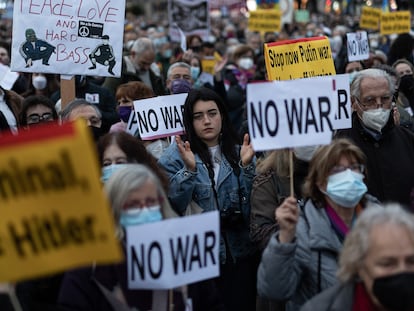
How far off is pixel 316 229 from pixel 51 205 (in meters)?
1.48

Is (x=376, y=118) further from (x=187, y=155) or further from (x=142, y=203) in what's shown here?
(x=142, y=203)

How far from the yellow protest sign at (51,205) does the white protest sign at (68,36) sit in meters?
4.03

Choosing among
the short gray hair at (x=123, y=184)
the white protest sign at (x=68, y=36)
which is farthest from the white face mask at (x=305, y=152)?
the white protest sign at (x=68, y=36)

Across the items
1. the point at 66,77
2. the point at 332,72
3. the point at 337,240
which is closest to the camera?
the point at 337,240

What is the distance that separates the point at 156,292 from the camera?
3529 mm

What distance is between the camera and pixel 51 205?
272cm

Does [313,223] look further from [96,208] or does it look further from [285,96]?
[96,208]

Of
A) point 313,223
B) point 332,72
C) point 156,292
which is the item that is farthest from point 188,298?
point 332,72

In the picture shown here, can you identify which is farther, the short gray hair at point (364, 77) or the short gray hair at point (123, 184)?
the short gray hair at point (364, 77)

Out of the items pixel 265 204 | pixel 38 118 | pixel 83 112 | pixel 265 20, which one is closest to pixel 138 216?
pixel 265 204

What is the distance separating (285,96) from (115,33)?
318 centimetres

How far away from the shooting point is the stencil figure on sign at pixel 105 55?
6.89 m

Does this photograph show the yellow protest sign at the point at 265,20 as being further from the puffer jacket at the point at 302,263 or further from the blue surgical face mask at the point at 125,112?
the puffer jacket at the point at 302,263

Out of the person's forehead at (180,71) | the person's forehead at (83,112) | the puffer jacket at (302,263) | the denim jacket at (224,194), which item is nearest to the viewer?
the puffer jacket at (302,263)
